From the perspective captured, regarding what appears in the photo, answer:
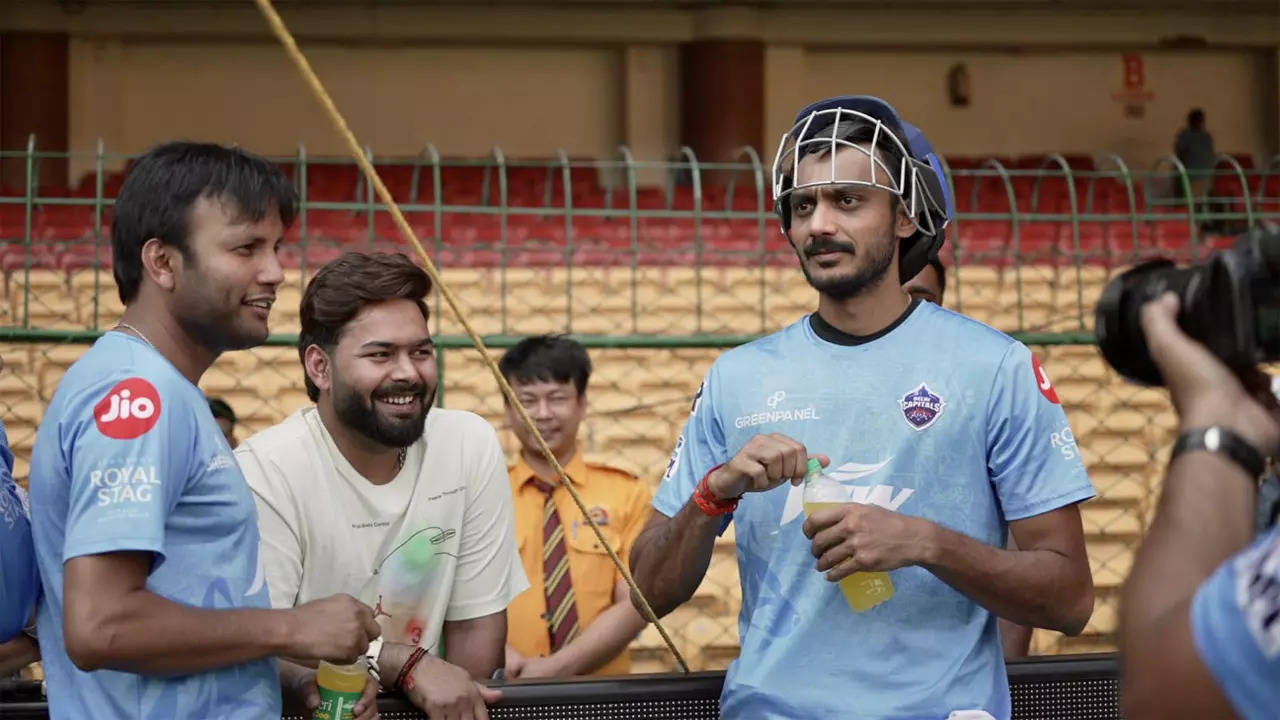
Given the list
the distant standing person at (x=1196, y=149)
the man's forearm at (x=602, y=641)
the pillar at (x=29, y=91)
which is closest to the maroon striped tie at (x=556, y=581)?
the man's forearm at (x=602, y=641)

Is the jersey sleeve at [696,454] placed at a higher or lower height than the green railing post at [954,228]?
lower

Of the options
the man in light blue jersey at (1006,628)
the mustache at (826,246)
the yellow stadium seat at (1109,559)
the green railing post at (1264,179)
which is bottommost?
the yellow stadium seat at (1109,559)

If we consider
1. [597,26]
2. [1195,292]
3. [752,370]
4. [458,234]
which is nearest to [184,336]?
[752,370]

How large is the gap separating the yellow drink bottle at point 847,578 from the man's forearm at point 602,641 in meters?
1.53

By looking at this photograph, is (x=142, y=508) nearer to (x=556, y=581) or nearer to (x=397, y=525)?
(x=397, y=525)

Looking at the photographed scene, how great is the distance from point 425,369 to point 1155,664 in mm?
1775

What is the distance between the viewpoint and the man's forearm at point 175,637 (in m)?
2.03

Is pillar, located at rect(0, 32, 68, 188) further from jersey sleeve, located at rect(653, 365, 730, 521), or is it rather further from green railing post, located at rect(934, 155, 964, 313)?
jersey sleeve, located at rect(653, 365, 730, 521)

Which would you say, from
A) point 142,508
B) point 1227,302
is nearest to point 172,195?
point 142,508

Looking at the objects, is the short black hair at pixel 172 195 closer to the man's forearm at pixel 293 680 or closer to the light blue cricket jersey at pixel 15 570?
the light blue cricket jersey at pixel 15 570

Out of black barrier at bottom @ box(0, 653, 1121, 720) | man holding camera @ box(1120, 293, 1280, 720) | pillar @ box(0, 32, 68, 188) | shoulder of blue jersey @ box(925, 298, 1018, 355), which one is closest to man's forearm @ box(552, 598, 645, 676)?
black barrier at bottom @ box(0, 653, 1121, 720)

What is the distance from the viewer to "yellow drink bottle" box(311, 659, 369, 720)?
98.9 inches

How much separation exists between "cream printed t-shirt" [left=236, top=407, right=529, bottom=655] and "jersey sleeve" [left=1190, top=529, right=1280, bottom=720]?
1.79 m

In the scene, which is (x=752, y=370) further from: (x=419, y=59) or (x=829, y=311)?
(x=419, y=59)
